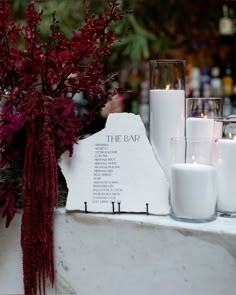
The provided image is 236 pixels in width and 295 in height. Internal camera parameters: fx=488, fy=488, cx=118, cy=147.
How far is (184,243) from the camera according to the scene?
0.90 meters

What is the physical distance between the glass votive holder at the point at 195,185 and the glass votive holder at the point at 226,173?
→ 0.02 meters

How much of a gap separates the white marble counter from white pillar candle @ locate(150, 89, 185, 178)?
145 mm

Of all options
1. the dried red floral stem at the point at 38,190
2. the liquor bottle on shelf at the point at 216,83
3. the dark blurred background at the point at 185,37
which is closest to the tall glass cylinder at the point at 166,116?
the dried red floral stem at the point at 38,190

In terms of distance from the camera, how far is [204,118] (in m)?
1.06

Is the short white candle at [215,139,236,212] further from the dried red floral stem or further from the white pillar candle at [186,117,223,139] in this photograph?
the dried red floral stem

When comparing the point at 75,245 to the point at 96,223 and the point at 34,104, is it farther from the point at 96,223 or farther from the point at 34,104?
the point at 34,104

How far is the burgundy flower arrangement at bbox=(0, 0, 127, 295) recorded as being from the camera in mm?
954

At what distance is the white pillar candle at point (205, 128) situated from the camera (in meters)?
1.04

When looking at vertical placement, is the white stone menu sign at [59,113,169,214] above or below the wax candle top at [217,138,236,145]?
below

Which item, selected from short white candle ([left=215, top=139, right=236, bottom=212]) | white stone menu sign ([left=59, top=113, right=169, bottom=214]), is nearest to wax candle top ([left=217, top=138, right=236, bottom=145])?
short white candle ([left=215, top=139, right=236, bottom=212])

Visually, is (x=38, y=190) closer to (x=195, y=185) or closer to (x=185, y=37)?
(x=195, y=185)

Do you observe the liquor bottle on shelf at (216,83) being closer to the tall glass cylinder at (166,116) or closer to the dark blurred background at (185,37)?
the dark blurred background at (185,37)

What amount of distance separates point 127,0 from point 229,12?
1.98ft

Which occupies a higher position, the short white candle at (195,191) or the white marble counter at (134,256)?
the short white candle at (195,191)
